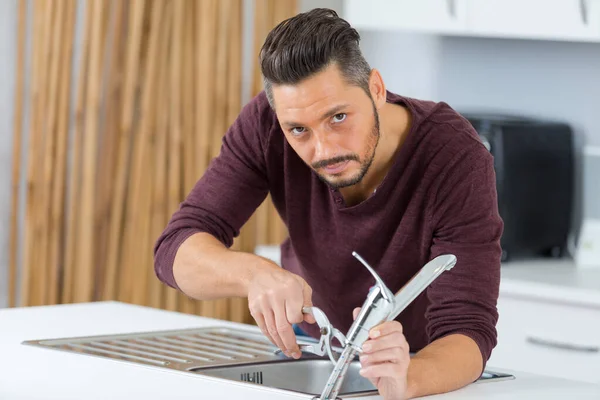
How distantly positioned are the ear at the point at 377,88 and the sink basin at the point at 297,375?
1.54 ft

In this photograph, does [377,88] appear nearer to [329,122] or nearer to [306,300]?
[329,122]

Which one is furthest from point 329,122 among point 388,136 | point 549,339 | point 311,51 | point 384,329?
point 549,339

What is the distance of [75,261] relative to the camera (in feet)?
10.1

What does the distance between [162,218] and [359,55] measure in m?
1.56

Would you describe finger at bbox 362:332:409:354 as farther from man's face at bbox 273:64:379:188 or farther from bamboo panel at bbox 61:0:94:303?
bamboo panel at bbox 61:0:94:303

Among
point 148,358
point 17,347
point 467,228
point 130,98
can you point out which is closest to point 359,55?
point 467,228

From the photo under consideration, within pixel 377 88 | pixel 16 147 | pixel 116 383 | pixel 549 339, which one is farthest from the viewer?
pixel 16 147

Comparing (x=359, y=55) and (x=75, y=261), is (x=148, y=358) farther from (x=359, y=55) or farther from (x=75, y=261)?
(x=75, y=261)

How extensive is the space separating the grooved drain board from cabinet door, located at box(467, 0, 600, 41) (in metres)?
1.54

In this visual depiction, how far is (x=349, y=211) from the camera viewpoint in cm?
198

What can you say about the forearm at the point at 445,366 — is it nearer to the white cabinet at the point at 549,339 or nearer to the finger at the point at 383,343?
the finger at the point at 383,343

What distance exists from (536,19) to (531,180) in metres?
0.52

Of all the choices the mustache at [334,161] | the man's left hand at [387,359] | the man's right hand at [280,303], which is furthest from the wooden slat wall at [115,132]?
the man's left hand at [387,359]

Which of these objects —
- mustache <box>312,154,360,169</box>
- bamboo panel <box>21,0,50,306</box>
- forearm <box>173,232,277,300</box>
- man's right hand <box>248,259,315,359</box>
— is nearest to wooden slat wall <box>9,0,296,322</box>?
bamboo panel <box>21,0,50,306</box>
